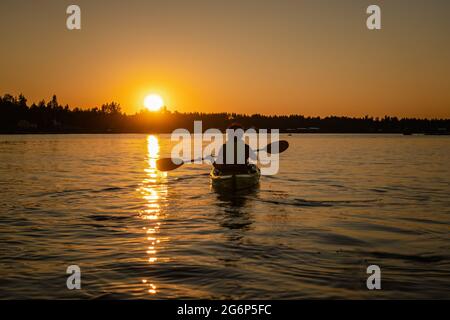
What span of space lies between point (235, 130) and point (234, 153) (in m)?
1.10

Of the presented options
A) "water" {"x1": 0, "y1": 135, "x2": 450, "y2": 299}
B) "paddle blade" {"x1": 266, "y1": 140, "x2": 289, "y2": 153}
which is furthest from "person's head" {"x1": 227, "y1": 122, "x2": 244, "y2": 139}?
"paddle blade" {"x1": 266, "y1": 140, "x2": 289, "y2": 153}

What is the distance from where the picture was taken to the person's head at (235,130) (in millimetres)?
18203

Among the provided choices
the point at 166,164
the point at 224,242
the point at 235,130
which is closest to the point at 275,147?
the point at 235,130

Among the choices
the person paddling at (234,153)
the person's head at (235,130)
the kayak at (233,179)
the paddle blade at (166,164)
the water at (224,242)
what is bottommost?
the water at (224,242)

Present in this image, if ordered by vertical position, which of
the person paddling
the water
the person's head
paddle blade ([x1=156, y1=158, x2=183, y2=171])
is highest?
the person's head

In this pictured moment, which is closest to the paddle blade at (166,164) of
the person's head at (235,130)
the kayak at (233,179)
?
the kayak at (233,179)

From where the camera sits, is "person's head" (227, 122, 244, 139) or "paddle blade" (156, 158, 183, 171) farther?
"paddle blade" (156, 158, 183, 171)

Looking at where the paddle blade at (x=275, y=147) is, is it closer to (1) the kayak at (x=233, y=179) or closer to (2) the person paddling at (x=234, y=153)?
(1) the kayak at (x=233, y=179)

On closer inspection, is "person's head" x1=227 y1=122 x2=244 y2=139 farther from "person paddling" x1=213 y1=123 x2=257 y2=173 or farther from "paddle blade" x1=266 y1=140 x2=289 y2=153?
"paddle blade" x1=266 y1=140 x2=289 y2=153

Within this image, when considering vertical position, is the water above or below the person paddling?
below

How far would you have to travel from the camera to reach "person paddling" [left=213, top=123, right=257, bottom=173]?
18.4 meters

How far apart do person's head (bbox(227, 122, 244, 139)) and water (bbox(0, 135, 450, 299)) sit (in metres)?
2.62

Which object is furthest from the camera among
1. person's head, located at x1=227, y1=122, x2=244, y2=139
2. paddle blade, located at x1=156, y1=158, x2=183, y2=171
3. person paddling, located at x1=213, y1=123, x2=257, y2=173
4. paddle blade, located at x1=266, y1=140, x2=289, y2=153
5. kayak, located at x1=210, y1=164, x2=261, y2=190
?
paddle blade, located at x1=156, y1=158, x2=183, y2=171
